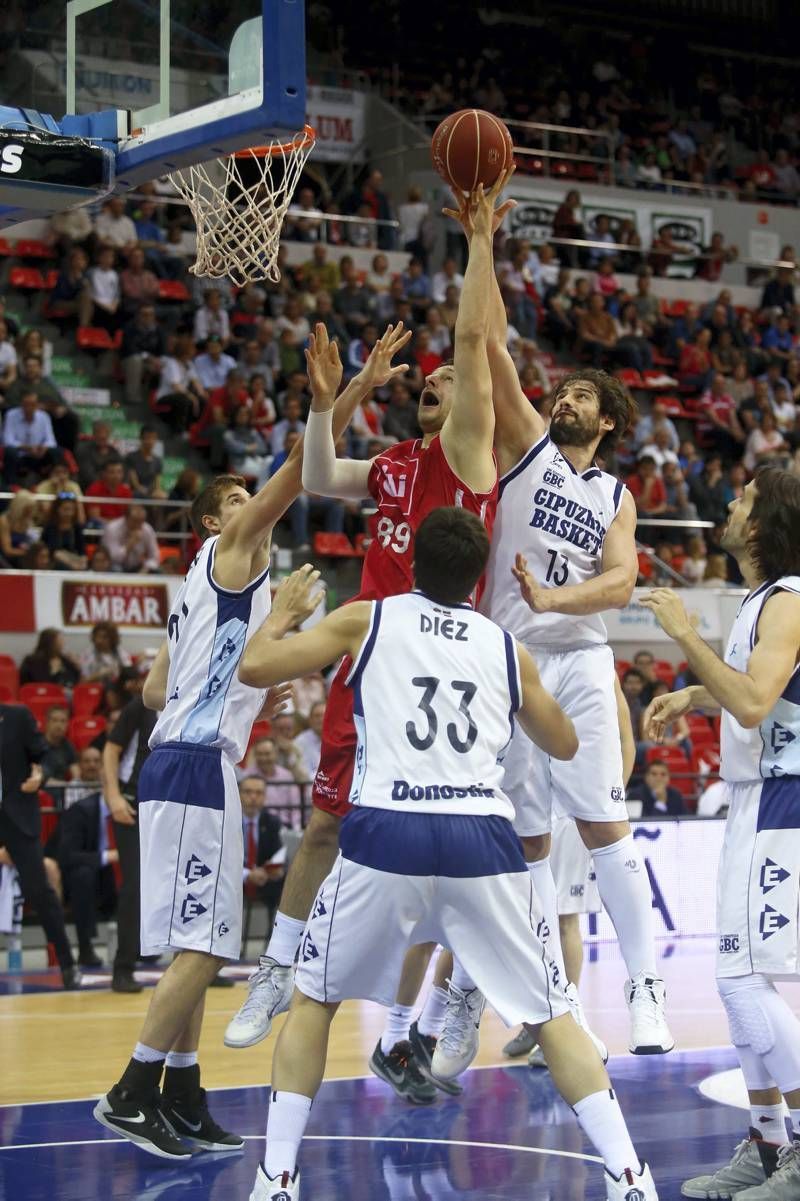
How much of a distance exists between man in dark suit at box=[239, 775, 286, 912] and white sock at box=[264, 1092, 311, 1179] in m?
7.26

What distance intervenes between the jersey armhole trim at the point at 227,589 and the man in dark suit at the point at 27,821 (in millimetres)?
4570

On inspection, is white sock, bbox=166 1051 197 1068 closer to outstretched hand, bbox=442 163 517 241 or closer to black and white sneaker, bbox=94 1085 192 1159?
black and white sneaker, bbox=94 1085 192 1159

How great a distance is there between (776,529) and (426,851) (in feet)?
5.73

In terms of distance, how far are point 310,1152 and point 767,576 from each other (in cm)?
274

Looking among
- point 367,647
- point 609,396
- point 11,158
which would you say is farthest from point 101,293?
point 367,647

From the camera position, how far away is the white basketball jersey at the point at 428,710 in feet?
16.1

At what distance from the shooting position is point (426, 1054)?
7.32 m

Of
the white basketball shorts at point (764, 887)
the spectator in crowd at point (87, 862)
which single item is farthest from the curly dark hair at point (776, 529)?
the spectator in crowd at point (87, 862)

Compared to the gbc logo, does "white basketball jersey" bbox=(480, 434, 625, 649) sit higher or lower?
lower

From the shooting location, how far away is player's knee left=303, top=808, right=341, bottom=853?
636 centimetres

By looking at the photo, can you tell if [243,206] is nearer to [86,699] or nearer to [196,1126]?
[196,1126]

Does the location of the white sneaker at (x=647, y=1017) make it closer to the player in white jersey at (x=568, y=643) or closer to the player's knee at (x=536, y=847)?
the player in white jersey at (x=568, y=643)

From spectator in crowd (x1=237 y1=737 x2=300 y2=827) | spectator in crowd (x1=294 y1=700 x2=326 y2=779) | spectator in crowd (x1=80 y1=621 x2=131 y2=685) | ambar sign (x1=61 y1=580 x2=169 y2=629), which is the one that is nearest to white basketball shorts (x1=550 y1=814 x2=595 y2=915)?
spectator in crowd (x1=237 y1=737 x2=300 y2=827)

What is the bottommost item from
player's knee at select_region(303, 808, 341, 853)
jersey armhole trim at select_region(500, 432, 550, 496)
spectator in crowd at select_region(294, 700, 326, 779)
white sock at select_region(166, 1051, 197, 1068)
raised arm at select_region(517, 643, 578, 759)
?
spectator in crowd at select_region(294, 700, 326, 779)
